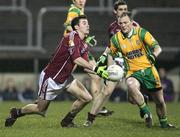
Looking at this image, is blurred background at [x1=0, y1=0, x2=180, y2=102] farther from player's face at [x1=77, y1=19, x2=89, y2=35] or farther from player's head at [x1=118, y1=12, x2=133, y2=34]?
player's face at [x1=77, y1=19, x2=89, y2=35]

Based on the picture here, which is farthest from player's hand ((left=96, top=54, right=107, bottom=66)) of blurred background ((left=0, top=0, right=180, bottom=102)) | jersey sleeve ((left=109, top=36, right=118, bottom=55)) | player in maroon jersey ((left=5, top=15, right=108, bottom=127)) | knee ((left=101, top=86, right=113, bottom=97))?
blurred background ((left=0, top=0, right=180, bottom=102))

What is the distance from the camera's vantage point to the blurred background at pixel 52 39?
81.3ft

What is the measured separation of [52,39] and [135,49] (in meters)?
14.4

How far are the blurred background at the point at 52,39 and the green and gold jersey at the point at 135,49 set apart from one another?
11172 millimetres

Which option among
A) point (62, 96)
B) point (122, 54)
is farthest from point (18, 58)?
point (122, 54)

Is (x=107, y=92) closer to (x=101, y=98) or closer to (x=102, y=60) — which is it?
(x=101, y=98)

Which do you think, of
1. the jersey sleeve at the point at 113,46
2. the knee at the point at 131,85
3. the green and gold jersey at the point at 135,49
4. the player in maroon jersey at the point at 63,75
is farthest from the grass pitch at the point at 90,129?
the jersey sleeve at the point at 113,46

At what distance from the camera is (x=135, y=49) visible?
12.7 m

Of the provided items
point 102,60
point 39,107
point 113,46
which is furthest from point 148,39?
point 39,107

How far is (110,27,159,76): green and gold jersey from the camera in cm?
1265

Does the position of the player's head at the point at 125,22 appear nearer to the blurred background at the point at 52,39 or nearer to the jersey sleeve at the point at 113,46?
the jersey sleeve at the point at 113,46

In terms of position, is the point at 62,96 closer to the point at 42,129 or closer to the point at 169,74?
the point at 169,74

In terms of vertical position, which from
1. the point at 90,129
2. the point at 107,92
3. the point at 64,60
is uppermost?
the point at 64,60

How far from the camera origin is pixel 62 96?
25.0 m
